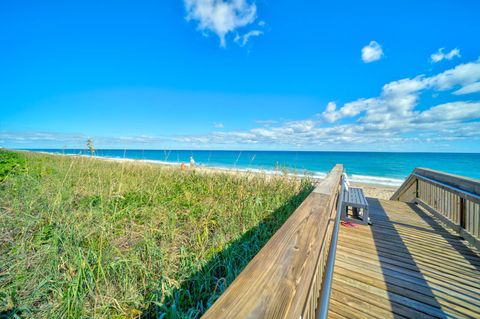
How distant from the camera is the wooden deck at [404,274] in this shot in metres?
1.60

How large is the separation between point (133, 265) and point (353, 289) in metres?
2.08

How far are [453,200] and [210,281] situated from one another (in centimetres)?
385

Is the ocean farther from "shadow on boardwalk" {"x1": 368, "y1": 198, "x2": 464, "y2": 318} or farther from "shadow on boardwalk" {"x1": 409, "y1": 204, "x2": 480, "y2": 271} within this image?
"shadow on boardwalk" {"x1": 409, "y1": 204, "x2": 480, "y2": 271}

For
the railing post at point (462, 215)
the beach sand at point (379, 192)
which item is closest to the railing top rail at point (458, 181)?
the railing post at point (462, 215)

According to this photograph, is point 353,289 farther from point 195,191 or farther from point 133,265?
point 195,191

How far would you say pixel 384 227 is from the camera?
3.15 m

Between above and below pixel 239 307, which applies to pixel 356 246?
below

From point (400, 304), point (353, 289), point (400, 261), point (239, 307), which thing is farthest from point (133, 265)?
point (400, 261)

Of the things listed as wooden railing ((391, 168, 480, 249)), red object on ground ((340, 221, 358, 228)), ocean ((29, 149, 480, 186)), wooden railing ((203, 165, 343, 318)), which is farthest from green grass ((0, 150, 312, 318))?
wooden railing ((391, 168, 480, 249))

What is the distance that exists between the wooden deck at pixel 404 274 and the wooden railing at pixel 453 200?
0.18 meters

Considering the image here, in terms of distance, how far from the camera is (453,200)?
3.00m

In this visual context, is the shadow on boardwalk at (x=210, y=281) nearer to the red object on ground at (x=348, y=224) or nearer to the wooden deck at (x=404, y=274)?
the wooden deck at (x=404, y=274)

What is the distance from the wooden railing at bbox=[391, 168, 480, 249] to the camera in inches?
96.2

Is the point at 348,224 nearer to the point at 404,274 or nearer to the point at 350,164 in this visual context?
the point at 404,274
